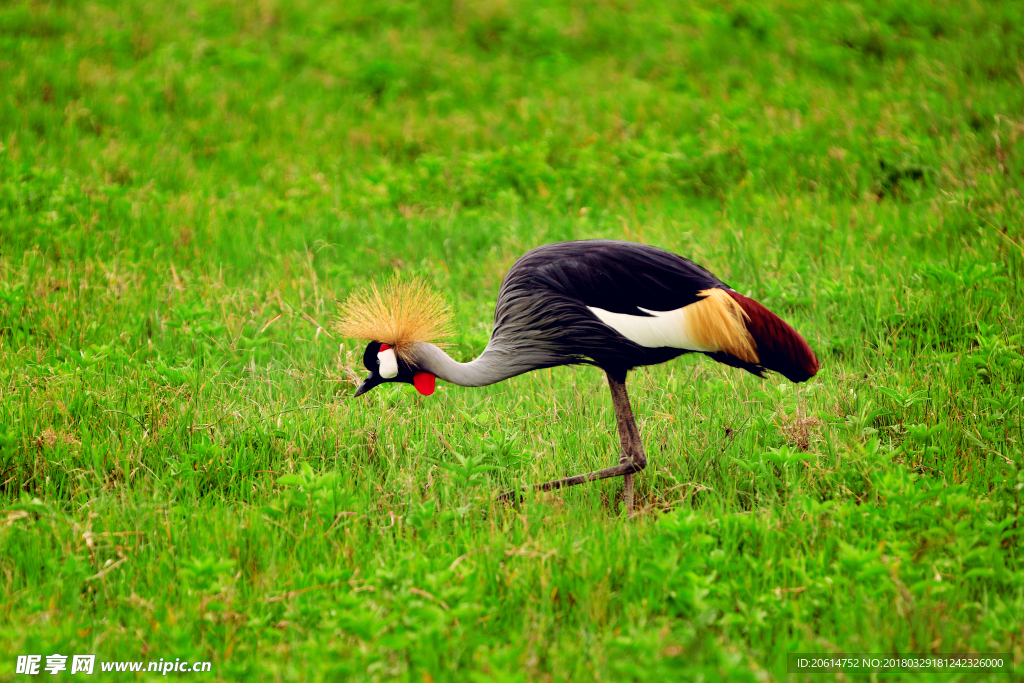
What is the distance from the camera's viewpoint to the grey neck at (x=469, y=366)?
10.5 feet

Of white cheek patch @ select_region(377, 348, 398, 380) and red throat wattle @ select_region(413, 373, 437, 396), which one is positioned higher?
white cheek patch @ select_region(377, 348, 398, 380)

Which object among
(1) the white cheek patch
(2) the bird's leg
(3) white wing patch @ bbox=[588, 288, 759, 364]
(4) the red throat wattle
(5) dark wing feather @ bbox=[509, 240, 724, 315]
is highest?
(5) dark wing feather @ bbox=[509, 240, 724, 315]

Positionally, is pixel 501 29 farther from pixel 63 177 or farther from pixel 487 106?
pixel 63 177

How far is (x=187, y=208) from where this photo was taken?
19.5 ft

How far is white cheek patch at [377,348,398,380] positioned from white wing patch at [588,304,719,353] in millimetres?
847

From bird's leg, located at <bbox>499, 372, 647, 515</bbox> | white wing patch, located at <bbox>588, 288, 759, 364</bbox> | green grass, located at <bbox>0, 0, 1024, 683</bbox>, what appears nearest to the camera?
green grass, located at <bbox>0, 0, 1024, 683</bbox>

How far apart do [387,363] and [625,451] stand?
3.61ft

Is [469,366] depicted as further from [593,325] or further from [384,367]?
[593,325]

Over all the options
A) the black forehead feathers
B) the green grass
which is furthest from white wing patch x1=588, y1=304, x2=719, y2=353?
the black forehead feathers

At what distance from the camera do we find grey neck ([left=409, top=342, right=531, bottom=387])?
10.5 ft

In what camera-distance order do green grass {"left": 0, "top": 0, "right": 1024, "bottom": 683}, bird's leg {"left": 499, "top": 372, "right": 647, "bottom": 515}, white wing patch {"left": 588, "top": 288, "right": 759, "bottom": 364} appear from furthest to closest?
1. bird's leg {"left": 499, "top": 372, "right": 647, "bottom": 515}
2. white wing patch {"left": 588, "top": 288, "right": 759, "bottom": 364}
3. green grass {"left": 0, "top": 0, "right": 1024, "bottom": 683}

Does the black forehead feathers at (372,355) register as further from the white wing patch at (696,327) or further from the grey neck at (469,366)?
the white wing patch at (696,327)

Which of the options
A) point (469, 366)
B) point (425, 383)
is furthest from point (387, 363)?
point (469, 366)

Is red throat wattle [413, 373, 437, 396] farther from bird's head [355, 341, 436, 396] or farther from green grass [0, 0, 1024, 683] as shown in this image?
green grass [0, 0, 1024, 683]
